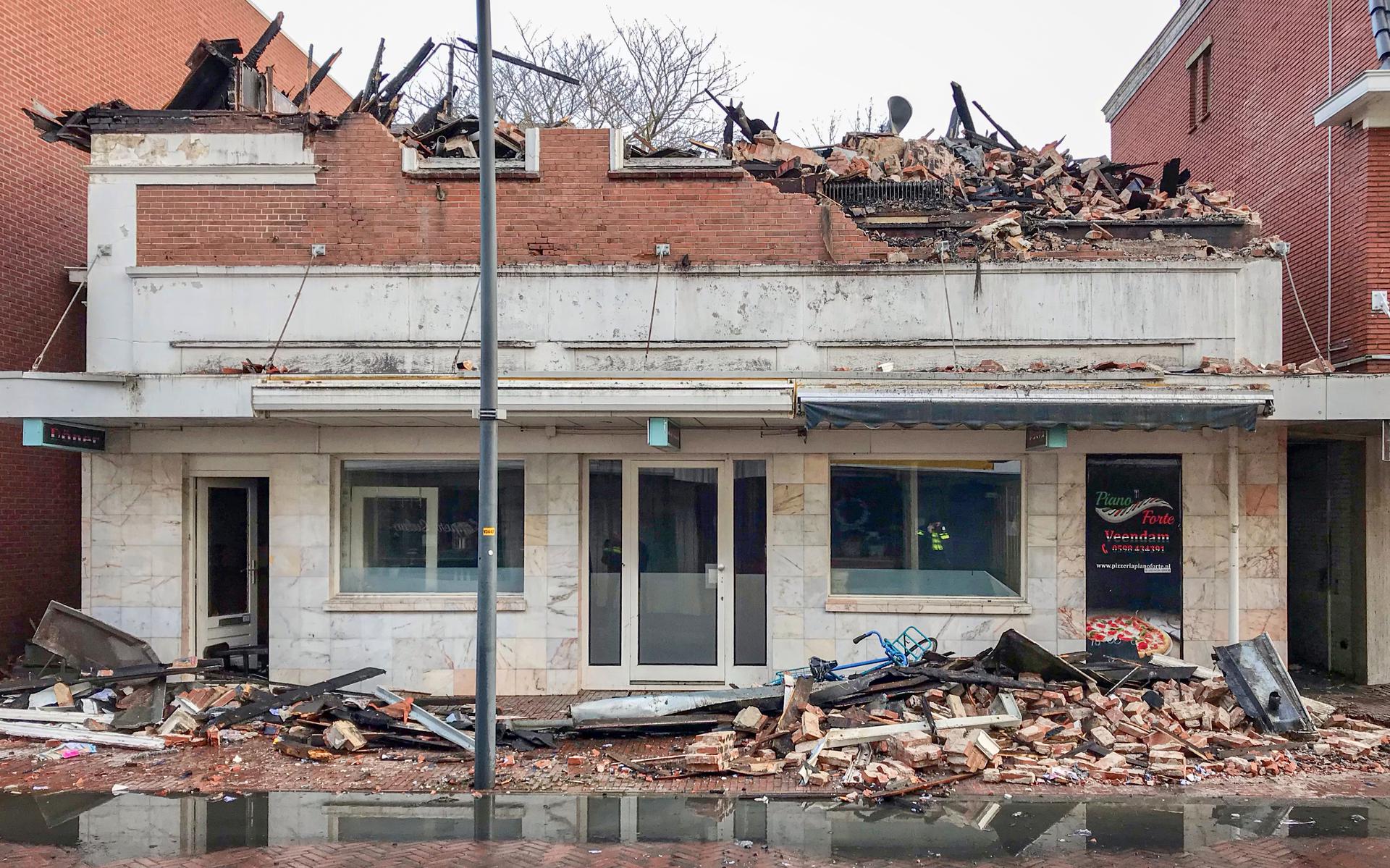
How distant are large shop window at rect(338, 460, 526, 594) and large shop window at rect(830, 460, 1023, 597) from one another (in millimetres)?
3724

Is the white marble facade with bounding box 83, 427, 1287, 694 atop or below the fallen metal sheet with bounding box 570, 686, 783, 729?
atop

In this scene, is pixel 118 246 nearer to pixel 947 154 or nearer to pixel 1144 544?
pixel 947 154

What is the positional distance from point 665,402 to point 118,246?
6.66m

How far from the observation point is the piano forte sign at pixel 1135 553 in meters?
10.4

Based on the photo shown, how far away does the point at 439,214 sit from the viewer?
36.0ft

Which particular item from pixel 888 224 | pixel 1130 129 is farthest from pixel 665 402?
pixel 1130 129

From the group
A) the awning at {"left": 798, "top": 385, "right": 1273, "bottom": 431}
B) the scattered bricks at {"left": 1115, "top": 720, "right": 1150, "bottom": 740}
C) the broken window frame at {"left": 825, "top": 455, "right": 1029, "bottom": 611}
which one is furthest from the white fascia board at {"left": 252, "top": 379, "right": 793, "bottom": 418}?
the scattered bricks at {"left": 1115, "top": 720, "right": 1150, "bottom": 740}

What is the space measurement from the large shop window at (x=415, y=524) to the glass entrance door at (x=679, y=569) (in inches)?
57.2

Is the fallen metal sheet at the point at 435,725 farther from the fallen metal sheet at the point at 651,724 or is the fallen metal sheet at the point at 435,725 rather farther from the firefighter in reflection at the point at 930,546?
the firefighter in reflection at the point at 930,546

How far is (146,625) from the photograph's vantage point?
36.2 feet

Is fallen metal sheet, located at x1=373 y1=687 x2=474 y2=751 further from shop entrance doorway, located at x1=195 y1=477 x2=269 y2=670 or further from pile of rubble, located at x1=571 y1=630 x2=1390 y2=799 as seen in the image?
shop entrance doorway, located at x1=195 y1=477 x2=269 y2=670

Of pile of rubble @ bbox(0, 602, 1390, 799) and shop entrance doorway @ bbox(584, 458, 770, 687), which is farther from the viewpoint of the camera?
shop entrance doorway @ bbox(584, 458, 770, 687)

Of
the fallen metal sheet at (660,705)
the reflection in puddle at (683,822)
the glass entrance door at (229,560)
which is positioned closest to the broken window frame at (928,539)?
the fallen metal sheet at (660,705)

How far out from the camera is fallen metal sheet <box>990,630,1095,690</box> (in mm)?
9133
